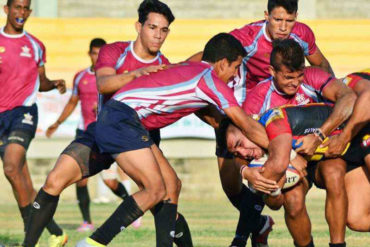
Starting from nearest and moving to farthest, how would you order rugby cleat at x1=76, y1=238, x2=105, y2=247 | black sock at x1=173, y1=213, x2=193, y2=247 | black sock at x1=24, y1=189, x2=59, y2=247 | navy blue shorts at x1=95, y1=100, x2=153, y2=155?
rugby cleat at x1=76, y1=238, x2=105, y2=247
navy blue shorts at x1=95, y1=100, x2=153, y2=155
black sock at x1=24, y1=189, x2=59, y2=247
black sock at x1=173, y1=213, x2=193, y2=247

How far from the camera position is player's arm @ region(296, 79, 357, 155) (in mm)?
7164

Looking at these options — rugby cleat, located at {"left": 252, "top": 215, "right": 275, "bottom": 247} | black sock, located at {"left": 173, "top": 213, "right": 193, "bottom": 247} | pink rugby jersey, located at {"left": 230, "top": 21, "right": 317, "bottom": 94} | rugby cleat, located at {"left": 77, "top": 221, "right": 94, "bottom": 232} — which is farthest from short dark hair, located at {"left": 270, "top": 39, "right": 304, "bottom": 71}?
rugby cleat, located at {"left": 77, "top": 221, "right": 94, "bottom": 232}

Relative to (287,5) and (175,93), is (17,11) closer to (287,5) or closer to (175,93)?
(287,5)

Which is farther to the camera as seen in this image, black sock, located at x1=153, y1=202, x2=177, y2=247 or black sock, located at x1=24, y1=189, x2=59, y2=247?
black sock, located at x1=24, y1=189, x2=59, y2=247

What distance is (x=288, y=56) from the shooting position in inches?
287

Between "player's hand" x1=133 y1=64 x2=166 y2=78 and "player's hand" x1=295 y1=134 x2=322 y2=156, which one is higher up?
"player's hand" x1=133 y1=64 x2=166 y2=78

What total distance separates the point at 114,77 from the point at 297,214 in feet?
6.04

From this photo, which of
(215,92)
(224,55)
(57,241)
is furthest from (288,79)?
(57,241)

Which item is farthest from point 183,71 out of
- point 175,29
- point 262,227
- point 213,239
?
point 175,29

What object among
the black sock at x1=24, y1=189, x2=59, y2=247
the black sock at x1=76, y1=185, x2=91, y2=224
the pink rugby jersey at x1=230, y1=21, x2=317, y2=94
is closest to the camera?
the black sock at x1=24, y1=189, x2=59, y2=247

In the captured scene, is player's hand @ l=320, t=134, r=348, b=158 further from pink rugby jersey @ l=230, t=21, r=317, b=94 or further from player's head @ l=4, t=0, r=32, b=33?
player's head @ l=4, t=0, r=32, b=33

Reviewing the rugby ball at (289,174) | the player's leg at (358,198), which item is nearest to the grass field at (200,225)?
the player's leg at (358,198)

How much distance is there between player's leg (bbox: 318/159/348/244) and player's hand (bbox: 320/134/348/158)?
131 millimetres

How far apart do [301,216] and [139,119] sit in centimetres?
150
